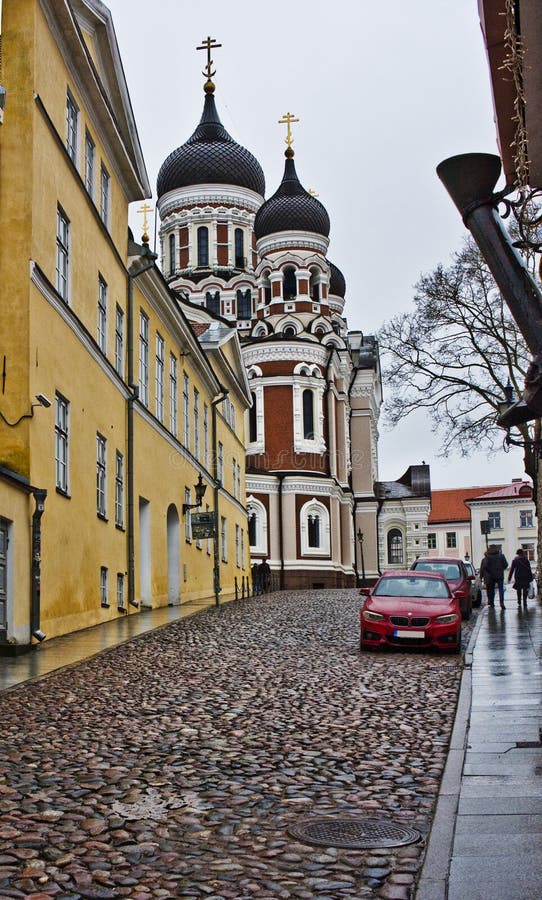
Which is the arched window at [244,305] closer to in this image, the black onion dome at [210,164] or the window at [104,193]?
the black onion dome at [210,164]

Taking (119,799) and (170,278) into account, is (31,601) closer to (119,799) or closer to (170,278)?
(119,799)

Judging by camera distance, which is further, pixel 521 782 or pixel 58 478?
pixel 58 478

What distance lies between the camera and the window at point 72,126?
19.9 meters

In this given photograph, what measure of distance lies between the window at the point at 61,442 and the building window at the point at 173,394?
11.2 meters

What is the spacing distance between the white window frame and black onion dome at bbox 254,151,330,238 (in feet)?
52.8

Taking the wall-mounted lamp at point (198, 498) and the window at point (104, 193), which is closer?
the window at point (104, 193)

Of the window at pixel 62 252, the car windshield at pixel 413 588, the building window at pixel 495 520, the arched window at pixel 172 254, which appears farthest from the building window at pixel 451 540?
the window at pixel 62 252

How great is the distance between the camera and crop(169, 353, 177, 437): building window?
3070cm

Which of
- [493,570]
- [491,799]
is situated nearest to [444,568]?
[493,570]

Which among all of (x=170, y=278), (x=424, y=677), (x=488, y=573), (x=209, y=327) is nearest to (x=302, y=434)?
(x=170, y=278)

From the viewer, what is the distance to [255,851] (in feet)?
20.2

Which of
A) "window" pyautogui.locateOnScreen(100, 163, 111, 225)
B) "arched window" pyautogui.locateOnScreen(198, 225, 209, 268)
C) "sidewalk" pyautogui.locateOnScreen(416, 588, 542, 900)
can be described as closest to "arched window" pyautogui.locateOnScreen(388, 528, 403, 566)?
"arched window" pyautogui.locateOnScreen(198, 225, 209, 268)

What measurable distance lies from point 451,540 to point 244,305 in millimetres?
49545

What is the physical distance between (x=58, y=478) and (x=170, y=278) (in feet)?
177
